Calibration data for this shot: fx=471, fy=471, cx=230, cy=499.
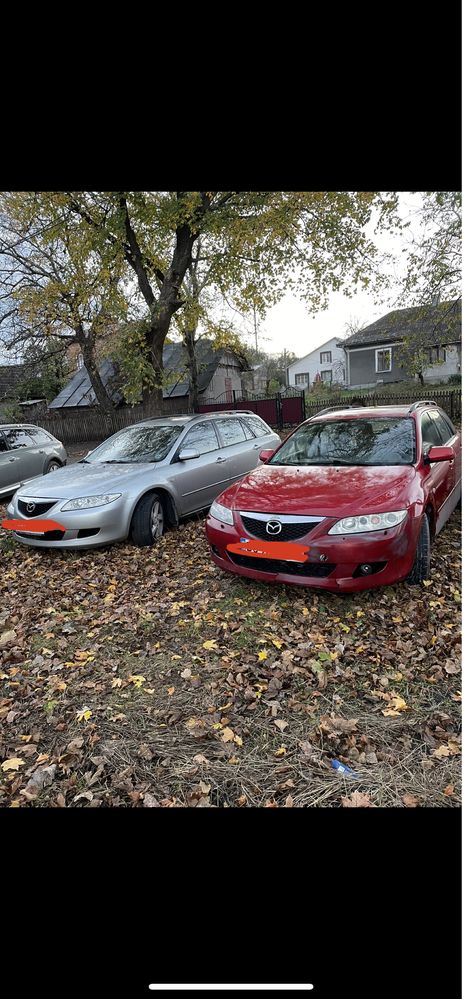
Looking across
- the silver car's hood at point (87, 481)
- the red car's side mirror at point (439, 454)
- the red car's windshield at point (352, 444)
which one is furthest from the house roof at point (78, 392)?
the red car's side mirror at point (439, 454)

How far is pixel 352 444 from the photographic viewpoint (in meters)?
4.54

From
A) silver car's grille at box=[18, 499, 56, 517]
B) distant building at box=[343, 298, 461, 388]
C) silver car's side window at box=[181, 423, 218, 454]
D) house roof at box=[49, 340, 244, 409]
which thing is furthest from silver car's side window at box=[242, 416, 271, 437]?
house roof at box=[49, 340, 244, 409]

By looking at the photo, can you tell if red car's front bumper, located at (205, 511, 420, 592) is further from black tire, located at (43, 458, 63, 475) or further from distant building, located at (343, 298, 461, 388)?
distant building, located at (343, 298, 461, 388)

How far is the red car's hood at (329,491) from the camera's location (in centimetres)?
351

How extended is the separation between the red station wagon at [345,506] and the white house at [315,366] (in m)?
41.3

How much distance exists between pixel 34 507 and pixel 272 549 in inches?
115

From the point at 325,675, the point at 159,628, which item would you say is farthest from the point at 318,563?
the point at 159,628

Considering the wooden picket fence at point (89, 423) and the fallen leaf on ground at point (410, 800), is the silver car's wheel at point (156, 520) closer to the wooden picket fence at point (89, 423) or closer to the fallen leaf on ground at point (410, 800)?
the fallen leaf on ground at point (410, 800)

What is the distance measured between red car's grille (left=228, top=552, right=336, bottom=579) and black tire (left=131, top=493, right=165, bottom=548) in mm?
1670

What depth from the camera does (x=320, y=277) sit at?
12164mm

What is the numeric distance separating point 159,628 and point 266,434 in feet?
14.9

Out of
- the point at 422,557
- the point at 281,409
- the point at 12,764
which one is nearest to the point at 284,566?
the point at 422,557
